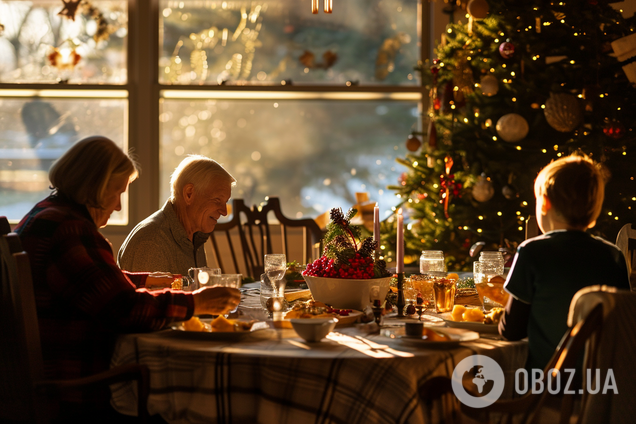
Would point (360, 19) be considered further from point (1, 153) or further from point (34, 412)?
point (34, 412)

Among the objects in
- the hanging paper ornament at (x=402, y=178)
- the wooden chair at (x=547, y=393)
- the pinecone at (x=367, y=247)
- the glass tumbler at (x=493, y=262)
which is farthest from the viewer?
the hanging paper ornament at (x=402, y=178)

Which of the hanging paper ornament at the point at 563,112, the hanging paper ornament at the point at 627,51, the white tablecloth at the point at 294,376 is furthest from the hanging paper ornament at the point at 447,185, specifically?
the white tablecloth at the point at 294,376

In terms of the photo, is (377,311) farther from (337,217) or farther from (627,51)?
(627,51)

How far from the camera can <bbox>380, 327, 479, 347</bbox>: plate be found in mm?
1337

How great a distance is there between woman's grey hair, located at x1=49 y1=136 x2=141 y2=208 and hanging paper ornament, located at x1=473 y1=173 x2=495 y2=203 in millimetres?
2612

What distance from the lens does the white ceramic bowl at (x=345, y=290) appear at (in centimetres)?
177

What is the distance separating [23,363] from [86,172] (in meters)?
0.49

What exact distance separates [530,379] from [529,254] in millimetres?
285

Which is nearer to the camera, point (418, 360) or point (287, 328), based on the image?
point (418, 360)

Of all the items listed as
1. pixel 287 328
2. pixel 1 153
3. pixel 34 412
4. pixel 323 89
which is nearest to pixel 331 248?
pixel 287 328

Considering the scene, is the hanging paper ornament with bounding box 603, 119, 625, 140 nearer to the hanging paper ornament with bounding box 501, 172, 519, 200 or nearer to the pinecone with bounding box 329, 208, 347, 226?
the hanging paper ornament with bounding box 501, 172, 519, 200

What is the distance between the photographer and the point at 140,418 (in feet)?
Result: 4.51

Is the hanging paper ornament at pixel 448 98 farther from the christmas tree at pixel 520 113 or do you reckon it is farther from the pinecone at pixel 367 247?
the pinecone at pixel 367 247

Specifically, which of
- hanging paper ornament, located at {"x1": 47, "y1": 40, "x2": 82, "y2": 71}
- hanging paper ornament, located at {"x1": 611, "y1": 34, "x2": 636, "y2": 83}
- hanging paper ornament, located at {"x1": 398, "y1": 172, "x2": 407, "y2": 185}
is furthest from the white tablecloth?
hanging paper ornament, located at {"x1": 47, "y1": 40, "x2": 82, "y2": 71}
